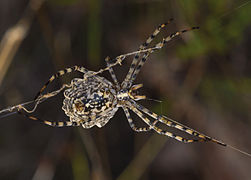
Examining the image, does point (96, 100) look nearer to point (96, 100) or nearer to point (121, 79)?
point (96, 100)

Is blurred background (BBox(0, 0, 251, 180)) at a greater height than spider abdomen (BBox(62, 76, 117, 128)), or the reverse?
blurred background (BBox(0, 0, 251, 180))

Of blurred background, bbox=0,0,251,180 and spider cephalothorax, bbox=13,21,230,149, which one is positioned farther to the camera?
blurred background, bbox=0,0,251,180

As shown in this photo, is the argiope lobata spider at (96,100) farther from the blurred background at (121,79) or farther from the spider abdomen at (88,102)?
the blurred background at (121,79)

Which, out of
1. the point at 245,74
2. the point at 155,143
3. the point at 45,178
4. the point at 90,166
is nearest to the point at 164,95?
the point at 155,143

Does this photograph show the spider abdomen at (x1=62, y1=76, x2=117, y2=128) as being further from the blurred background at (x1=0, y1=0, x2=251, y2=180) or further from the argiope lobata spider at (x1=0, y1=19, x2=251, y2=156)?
the blurred background at (x1=0, y1=0, x2=251, y2=180)

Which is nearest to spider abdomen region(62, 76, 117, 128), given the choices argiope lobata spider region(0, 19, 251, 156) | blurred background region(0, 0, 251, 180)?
argiope lobata spider region(0, 19, 251, 156)

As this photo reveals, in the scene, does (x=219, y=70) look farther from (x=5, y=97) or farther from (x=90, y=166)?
(x=5, y=97)

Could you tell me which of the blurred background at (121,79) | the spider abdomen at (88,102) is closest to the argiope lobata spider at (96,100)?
the spider abdomen at (88,102)
